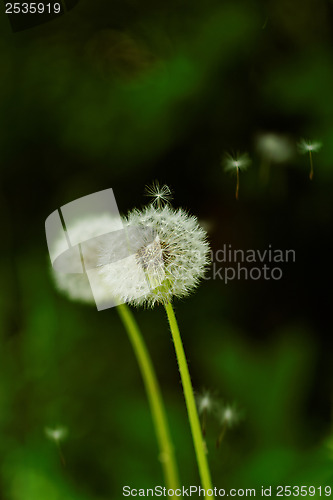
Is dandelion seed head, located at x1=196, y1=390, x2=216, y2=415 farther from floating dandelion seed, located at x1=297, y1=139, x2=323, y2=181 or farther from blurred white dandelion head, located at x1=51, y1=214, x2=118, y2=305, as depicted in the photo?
floating dandelion seed, located at x1=297, y1=139, x2=323, y2=181

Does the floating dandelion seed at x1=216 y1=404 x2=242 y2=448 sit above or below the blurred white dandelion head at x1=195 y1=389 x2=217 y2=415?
below

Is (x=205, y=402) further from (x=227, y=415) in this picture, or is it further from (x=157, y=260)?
(x=157, y=260)

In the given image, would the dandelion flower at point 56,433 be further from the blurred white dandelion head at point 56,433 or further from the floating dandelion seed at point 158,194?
the floating dandelion seed at point 158,194

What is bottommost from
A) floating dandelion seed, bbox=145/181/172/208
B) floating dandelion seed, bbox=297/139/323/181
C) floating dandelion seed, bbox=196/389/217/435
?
floating dandelion seed, bbox=196/389/217/435

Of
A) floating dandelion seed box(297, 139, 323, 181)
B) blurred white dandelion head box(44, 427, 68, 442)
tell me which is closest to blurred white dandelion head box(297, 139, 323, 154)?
floating dandelion seed box(297, 139, 323, 181)

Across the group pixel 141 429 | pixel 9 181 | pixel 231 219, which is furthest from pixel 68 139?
pixel 141 429

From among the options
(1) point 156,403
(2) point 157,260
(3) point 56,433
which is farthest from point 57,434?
(2) point 157,260
